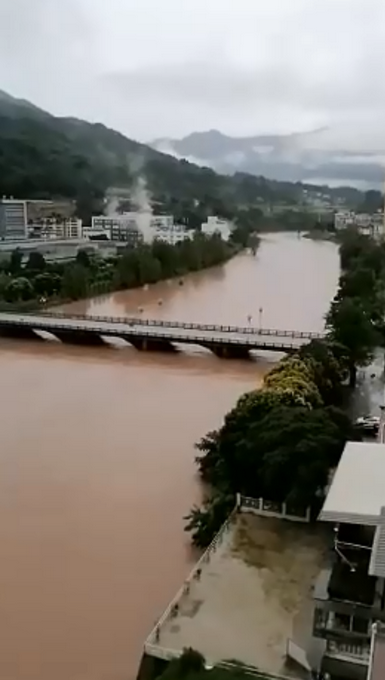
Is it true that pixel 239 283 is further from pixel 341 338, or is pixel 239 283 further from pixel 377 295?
pixel 341 338

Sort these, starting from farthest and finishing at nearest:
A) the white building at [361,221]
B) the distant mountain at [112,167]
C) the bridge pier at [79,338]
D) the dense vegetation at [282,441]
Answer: the distant mountain at [112,167] → the white building at [361,221] → the bridge pier at [79,338] → the dense vegetation at [282,441]

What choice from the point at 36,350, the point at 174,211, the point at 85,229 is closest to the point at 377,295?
the point at 36,350

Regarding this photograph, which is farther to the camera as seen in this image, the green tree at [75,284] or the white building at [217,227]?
the white building at [217,227]

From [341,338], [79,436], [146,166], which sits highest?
[146,166]

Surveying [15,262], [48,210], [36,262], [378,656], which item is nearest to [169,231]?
[48,210]

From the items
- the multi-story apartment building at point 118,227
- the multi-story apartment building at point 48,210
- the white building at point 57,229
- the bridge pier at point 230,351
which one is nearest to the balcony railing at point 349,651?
the bridge pier at point 230,351

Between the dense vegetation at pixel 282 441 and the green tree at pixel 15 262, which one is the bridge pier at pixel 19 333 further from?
the dense vegetation at pixel 282 441

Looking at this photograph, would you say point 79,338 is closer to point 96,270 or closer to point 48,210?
point 96,270
